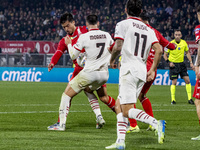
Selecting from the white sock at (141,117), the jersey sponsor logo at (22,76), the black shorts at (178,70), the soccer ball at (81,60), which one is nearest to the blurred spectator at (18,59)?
the jersey sponsor logo at (22,76)

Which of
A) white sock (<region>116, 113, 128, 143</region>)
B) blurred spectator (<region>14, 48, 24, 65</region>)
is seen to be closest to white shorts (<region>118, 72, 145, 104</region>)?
white sock (<region>116, 113, 128, 143</region>)

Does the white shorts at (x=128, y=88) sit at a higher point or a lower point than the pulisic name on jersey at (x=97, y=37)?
lower

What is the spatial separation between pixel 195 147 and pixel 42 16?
2969cm

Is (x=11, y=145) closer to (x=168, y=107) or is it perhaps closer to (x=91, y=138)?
(x=91, y=138)

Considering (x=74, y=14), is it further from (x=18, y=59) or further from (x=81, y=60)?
(x=81, y=60)

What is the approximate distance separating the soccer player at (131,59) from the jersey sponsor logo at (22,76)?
64.0 ft

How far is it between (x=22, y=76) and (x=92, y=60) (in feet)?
60.7

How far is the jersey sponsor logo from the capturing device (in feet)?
82.2

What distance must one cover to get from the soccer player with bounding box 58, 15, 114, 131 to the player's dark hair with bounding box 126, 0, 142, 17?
5.73 ft

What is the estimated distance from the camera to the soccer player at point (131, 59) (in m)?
5.58

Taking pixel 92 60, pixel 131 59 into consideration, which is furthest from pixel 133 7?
pixel 92 60

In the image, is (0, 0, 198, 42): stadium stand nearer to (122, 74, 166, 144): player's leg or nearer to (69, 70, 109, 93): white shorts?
(69, 70, 109, 93): white shorts

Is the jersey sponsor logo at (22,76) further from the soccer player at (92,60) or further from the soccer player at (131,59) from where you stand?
the soccer player at (131,59)

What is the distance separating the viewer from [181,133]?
745 centimetres
